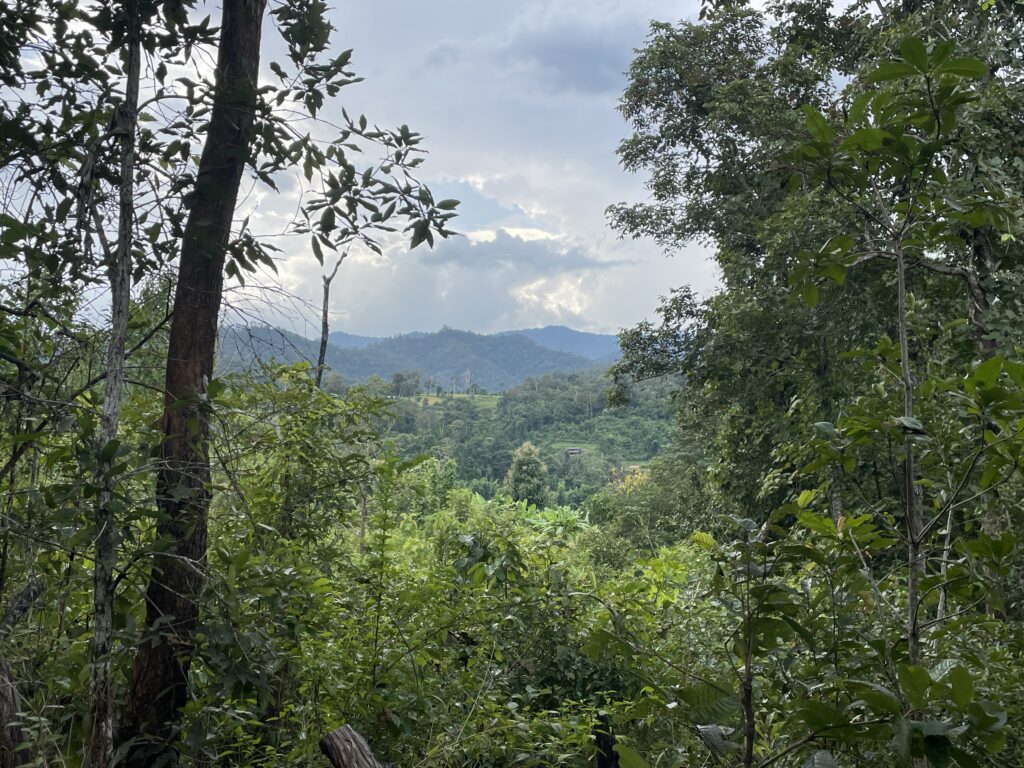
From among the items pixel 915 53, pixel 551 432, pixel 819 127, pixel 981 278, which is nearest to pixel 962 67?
pixel 915 53

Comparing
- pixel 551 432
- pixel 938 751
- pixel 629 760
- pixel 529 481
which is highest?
pixel 938 751

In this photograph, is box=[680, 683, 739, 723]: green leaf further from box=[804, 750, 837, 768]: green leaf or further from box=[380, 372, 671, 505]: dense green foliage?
box=[380, 372, 671, 505]: dense green foliage

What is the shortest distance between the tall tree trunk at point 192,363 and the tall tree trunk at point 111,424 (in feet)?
0.50

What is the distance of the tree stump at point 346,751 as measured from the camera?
1707mm

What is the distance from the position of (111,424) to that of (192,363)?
470 mm

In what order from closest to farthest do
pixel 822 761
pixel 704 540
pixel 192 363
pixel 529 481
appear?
pixel 822 761, pixel 704 540, pixel 192 363, pixel 529 481

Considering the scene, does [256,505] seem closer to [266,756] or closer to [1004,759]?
[266,756]

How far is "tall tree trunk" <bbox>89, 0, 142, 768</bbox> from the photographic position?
1586 millimetres

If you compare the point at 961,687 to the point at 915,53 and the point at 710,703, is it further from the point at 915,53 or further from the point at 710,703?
the point at 915,53

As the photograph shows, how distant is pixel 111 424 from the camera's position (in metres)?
1.80

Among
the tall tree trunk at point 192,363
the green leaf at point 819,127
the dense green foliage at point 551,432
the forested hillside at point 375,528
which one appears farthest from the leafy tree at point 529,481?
the green leaf at point 819,127

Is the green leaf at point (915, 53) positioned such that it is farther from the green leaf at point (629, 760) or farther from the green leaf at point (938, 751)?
the green leaf at point (629, 760)

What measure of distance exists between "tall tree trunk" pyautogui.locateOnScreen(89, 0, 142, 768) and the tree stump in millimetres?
564

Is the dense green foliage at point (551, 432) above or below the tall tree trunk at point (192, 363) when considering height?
below
